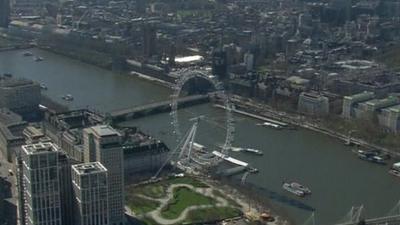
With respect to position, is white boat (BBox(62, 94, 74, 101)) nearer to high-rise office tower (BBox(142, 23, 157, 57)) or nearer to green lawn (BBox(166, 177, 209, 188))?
high-rise office tower (BBox(142, 23, 157, 57))

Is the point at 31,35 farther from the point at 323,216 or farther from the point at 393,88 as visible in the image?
the point at 323,216

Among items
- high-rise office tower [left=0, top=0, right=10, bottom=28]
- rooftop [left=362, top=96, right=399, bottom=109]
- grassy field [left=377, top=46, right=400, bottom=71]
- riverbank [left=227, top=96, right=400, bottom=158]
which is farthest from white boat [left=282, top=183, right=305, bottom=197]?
high-rise office tower [left=0, top=0, right=10, bottom=28]

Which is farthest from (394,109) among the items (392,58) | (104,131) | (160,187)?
(392,58)

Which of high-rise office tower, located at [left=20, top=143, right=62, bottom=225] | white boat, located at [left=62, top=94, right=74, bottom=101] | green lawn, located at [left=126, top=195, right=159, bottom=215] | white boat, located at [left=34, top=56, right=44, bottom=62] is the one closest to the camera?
high-rise office tower, located at [left=20, top=143, right=62, bottom=225]

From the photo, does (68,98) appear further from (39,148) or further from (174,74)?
(39,148)

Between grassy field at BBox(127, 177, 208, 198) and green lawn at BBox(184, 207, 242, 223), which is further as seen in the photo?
grassy field at BBox(127, 177, 208, 198)

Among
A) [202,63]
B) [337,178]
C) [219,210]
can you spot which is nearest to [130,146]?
[219,210]
